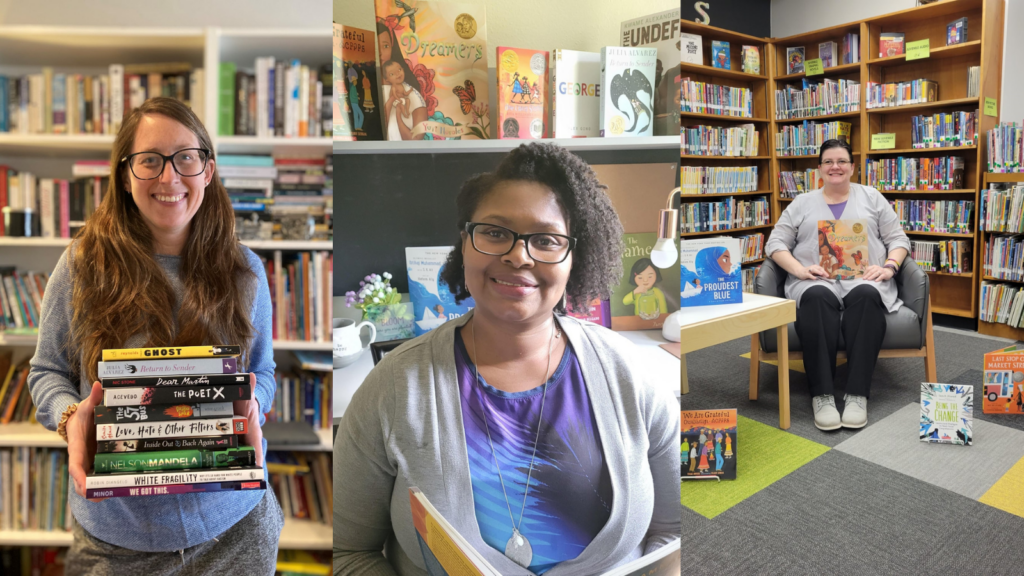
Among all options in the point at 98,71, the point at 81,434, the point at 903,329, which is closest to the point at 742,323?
the point at 903,329

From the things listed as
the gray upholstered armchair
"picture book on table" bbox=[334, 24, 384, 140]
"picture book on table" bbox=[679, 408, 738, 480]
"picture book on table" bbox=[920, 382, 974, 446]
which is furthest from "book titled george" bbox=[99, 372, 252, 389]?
"picture book on table" bbox=[920, 382, 974, 446]

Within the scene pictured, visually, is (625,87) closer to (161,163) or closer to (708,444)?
(161,163)

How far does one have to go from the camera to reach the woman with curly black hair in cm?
105

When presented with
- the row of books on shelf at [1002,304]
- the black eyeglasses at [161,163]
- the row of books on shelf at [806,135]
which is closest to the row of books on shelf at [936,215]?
the row of books on shelf at [1002,304]

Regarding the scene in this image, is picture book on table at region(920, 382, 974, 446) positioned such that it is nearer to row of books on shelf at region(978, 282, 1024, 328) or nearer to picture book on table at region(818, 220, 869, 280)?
picture book on table at region(818, 220, 869, 280)

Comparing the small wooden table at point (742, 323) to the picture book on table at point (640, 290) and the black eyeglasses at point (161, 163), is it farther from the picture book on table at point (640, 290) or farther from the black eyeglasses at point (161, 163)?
the black eyeglasses at point (161, 163)

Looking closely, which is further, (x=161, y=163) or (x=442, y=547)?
(x=161, y=163)

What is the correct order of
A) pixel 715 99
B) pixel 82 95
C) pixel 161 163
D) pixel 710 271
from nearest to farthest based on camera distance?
pixel 161 163, pixel 82 95, pixel 710 271, pixel 715 99

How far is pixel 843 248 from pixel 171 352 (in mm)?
3279

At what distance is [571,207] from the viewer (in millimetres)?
1066

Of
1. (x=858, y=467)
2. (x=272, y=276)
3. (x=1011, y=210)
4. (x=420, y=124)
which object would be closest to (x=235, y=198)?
(x=272, y=276)

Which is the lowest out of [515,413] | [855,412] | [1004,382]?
[855,412]

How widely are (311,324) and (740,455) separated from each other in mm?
1965

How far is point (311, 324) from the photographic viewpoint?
7.04 ft
